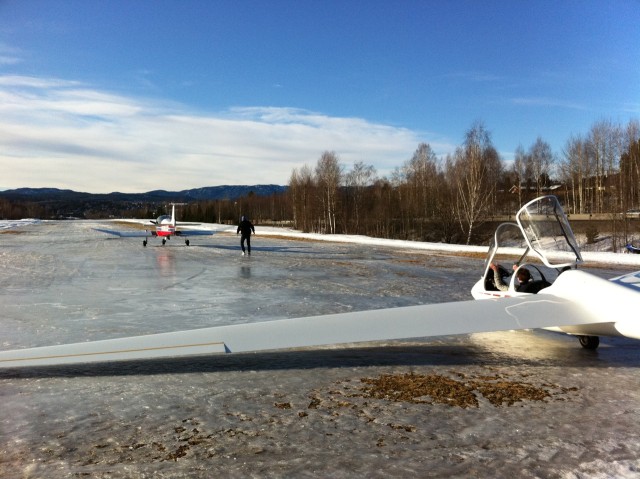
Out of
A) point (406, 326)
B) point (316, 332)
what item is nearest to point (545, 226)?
point (406, 326)

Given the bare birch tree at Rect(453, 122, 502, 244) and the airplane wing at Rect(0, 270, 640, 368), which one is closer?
the airplane wing at Rect(0, 270, 640, 368)

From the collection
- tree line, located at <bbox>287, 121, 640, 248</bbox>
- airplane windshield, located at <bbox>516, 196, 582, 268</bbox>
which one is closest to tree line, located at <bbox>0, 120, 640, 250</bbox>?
tree line, located at <bbox>287, 121, 640, 248</bbox>

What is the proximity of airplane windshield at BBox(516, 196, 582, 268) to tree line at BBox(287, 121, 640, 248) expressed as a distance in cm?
3452

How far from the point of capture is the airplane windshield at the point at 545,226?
6473mm

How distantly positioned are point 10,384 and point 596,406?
5.34 metres

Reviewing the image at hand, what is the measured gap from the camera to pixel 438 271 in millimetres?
15297

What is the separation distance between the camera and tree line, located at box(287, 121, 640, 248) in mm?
44875

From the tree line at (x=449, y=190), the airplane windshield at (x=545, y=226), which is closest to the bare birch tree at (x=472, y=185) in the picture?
the tree line at (x=449, y=190)

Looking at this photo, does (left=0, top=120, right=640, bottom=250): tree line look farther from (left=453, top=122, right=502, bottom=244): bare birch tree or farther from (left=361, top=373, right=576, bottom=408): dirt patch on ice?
(left=361, top=373, right=576, bottom=408): dirt patch on ice

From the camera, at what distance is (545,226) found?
655 cm

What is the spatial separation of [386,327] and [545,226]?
10.0 ft

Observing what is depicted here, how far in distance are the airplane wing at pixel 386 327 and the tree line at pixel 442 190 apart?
118ft

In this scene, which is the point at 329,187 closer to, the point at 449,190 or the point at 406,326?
the point at 449,190

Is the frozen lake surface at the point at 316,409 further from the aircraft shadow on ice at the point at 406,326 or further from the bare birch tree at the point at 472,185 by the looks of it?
the bare birch tree at the point at 472,185
